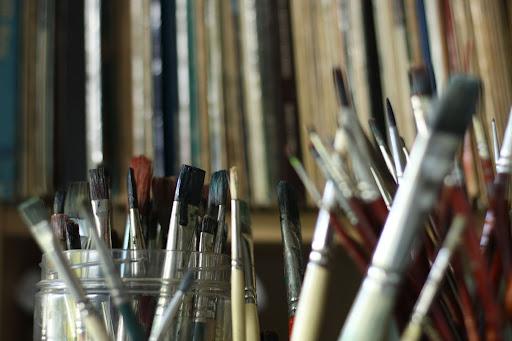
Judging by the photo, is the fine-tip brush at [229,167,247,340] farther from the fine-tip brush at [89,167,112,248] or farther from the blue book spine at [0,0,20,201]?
the blue book spine at [0,0,20,201]

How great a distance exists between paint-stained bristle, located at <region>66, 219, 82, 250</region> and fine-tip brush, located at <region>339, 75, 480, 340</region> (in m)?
0.20

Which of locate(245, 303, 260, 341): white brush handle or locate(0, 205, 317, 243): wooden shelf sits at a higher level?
locate(0, 205, 317, 243): wooden shelf

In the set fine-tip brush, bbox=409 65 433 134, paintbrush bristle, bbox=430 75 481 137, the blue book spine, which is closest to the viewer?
paintbrush bristle, bbox=430 75 481 137

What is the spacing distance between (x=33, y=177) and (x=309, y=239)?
11.9 inches

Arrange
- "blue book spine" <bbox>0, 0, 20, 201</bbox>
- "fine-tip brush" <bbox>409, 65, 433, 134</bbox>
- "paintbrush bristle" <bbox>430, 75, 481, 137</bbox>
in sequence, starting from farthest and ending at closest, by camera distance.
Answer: "blue book spine" <bbox>0, 0, 20, 201</bbox> → "fine-tip brush" <bbox>409, 65, 433, 134</bbox> → "paintbrush bristle" <bbox>430, 75, 481, 137</bbox>

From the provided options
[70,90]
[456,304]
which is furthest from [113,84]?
[456,304]

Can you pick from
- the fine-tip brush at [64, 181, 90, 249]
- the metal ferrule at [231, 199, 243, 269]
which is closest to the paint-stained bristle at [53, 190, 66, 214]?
the fine-tip brush at [64, 181, 90, 249]

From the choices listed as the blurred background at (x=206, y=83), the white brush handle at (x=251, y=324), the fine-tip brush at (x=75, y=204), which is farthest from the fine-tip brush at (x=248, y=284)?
the blurred background at (x=206, y=83)

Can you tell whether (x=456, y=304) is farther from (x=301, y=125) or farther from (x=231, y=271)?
(x=301, y=125)

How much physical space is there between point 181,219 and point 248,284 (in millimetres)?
61

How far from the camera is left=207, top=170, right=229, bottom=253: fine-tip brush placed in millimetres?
421

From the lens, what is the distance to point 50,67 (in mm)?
684

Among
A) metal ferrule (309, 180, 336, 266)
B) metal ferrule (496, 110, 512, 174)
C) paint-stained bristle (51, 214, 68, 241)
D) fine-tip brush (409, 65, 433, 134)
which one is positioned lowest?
metal ferrule (309, 180, 336, 266)

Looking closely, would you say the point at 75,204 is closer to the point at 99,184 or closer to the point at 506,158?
the point at 99,184
